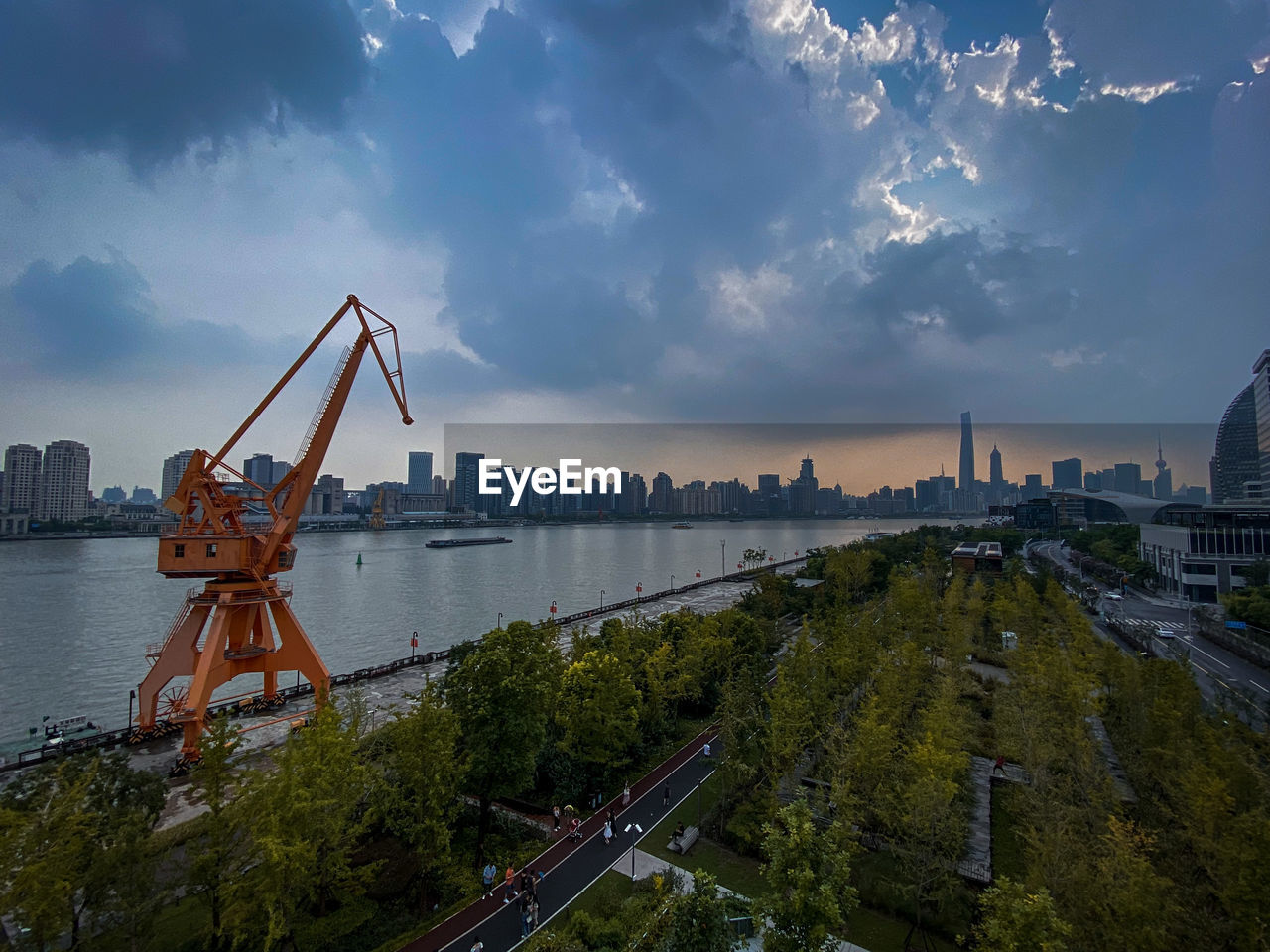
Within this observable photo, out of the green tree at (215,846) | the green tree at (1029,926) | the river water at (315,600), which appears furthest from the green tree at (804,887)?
the river water at (315,600)

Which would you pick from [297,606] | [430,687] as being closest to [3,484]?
[297,606]

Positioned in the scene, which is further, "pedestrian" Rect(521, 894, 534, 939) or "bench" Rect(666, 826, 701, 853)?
"bench" Rect(666, 826, 701, 853)

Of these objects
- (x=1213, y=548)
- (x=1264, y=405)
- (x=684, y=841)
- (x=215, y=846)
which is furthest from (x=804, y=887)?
(x=1264, y=405)

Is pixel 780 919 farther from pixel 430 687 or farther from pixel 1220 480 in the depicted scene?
pixel 1220 480

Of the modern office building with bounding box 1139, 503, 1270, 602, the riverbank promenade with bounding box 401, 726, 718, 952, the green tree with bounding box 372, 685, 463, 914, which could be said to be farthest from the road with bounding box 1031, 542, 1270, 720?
the green tree with bounding box 372, 685, 463, 914

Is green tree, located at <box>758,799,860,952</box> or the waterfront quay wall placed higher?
green tree, located at <box>758,799,860,952</box>

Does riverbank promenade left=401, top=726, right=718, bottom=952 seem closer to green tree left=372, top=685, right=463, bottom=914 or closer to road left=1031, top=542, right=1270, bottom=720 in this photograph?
green tree left=372, top=685, right=463, bottom=914

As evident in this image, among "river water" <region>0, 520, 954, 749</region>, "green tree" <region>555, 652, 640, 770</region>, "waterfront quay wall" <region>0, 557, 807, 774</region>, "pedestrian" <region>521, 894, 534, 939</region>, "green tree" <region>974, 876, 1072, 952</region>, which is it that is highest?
"green tree" <region>974, 876, 1072, 952</region>
